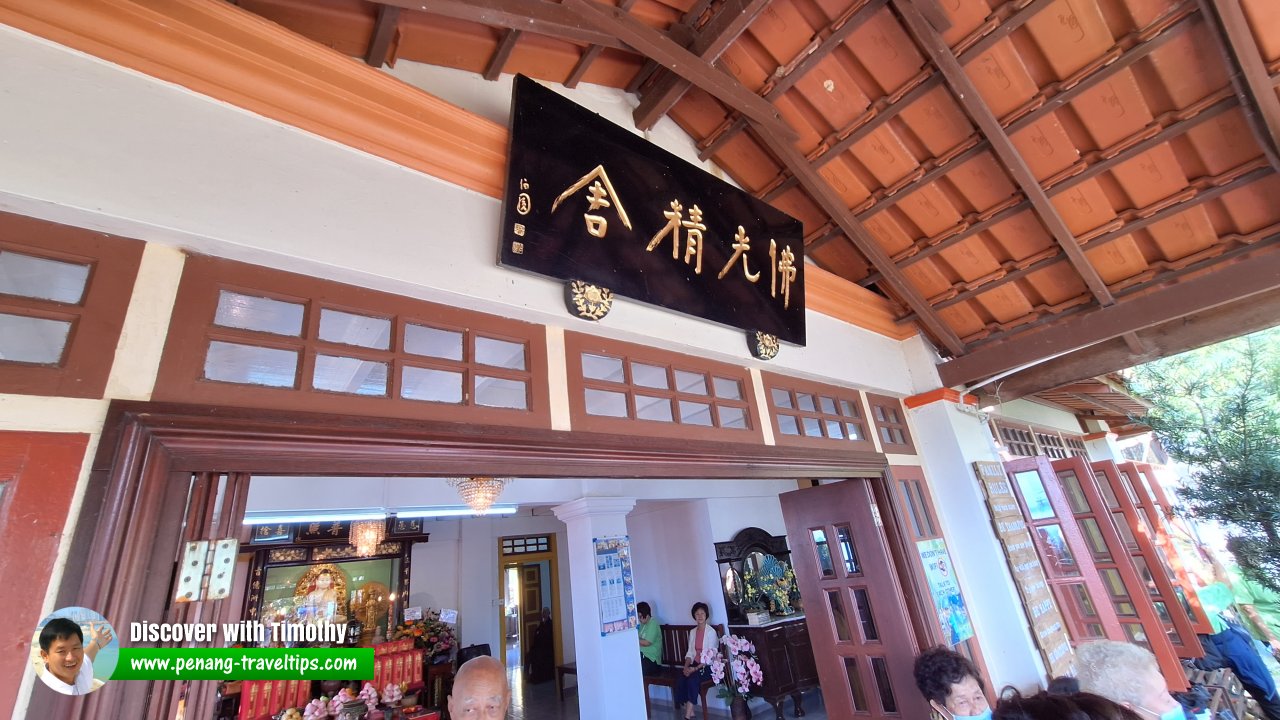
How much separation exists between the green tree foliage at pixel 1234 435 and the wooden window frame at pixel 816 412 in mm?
5613

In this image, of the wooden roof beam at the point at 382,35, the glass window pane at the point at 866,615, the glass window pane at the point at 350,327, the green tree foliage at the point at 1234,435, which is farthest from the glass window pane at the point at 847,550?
the green tree foliage at the point at 1234,435

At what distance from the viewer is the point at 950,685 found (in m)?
2.78

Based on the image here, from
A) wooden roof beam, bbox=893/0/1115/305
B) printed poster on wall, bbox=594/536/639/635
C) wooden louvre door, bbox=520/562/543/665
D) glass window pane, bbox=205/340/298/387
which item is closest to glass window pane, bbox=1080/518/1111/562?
wooden roof beam, bbox=893/0/1115/305

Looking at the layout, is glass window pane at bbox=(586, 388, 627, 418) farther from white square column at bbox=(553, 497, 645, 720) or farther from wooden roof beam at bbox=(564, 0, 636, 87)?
wooden roof beam at bbox=(564, 0, 636, 87)

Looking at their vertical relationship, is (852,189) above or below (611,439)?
above

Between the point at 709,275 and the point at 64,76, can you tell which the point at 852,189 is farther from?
the point at 64,76

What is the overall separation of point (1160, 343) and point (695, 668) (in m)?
5.23

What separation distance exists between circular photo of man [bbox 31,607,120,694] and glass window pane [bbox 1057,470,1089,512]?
5600 mm

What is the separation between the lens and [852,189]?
362cm

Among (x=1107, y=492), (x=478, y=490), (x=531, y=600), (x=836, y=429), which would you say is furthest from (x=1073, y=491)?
(x=531, y=600)

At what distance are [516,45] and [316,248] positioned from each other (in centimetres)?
162

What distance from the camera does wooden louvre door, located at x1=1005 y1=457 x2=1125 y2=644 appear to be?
3885 millimetres

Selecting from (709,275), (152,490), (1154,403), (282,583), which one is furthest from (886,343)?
(282,583)

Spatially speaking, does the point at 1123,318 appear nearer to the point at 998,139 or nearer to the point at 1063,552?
the point at 998,139
